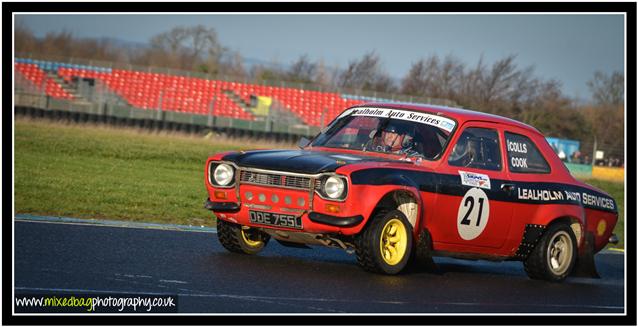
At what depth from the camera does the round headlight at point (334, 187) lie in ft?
26.2

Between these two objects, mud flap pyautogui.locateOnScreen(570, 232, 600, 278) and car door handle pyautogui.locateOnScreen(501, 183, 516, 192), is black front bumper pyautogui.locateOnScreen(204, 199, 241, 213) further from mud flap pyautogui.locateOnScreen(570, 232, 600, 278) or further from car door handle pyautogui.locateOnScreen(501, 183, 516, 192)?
mud flap pyautogui.locateOnScreen(570, 232, 600, 278)

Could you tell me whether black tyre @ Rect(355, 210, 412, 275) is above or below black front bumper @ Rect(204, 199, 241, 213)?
below

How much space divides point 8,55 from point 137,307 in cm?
499

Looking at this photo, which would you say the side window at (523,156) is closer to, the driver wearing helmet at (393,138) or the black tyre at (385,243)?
the driver wearing helmet at (393,138)

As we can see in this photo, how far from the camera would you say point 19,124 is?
27.2 metres

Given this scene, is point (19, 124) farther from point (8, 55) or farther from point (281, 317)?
point (281, 317)

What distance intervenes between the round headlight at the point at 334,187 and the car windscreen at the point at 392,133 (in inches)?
47.6

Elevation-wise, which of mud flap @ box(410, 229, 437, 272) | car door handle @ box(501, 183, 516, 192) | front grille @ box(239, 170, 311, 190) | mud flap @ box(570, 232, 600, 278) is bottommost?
mud flap @ box(570, 232, 600, 278)

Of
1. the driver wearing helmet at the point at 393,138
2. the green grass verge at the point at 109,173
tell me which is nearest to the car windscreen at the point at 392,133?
the driver wearing helmet at the point at 393,138

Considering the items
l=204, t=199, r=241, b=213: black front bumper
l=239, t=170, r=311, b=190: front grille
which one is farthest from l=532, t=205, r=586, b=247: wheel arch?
l=204, t=199, r=241, b=213: black front bumper

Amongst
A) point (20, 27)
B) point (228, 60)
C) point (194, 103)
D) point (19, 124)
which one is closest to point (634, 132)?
point (19, 124)

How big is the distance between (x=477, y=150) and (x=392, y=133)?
802 mm

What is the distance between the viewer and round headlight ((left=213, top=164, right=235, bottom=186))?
339 inches

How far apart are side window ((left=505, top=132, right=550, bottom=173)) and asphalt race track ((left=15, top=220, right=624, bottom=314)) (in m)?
1.07
